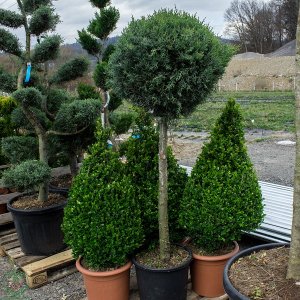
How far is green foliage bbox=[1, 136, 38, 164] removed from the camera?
166 inches

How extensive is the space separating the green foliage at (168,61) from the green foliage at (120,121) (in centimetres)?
235

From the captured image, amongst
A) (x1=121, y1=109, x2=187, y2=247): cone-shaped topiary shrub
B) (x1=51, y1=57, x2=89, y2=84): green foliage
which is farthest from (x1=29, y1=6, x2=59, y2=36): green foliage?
(x1=121, y1=109, x2=187, y2=247): cone-shaped topiary shrub

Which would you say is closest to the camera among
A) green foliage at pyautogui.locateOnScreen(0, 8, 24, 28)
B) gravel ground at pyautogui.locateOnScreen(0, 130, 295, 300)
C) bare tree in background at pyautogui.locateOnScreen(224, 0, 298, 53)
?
gravel ground at pyautogui.locateOnScreen(0, 130, 295, 300)

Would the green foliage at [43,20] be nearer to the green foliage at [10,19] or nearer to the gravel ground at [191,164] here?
the green foliage at [10,19]

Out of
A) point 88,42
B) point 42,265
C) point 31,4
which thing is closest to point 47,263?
point 42,265

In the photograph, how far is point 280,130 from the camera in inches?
449

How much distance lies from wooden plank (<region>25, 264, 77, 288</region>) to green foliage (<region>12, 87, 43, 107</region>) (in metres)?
1.54

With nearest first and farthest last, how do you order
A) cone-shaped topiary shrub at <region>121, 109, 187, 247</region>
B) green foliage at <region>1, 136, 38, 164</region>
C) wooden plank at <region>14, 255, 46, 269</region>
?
cone-shaped topiary shrub at <region>121, 109, 187, 247</region>
wooden plank at <region>14, 255, 46, 269</region>
green foliage at <region>1, 136, 38, 164</region>

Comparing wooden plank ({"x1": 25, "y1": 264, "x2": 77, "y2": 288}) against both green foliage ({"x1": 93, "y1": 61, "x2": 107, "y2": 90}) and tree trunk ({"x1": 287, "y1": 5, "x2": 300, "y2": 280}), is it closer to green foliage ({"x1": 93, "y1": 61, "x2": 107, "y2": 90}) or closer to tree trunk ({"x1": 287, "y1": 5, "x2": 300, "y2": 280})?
green foliage ({"x1": 93, "y1": 61, "x2": 107, "y2": 90})

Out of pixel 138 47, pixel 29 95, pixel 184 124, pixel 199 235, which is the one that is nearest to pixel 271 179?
pixel 199 235

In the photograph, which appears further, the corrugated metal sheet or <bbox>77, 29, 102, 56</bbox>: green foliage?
<bbox>77, 29, 102, 56</bbox>: green foliage

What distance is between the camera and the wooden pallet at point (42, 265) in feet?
11.4

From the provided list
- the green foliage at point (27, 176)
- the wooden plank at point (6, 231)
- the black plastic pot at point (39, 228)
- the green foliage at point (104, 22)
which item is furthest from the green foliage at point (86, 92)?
the wooden plank at point (6, 231)

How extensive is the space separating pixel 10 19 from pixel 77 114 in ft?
3.57
